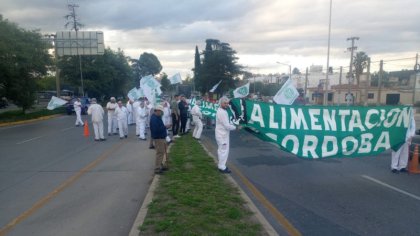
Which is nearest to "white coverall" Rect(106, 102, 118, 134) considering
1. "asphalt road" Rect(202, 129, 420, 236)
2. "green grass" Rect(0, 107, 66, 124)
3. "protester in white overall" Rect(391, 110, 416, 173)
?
"asphalt road" Rect(202, 129, 420, 236)

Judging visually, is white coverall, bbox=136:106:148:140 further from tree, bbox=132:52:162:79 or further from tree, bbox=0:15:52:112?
tree, bbox=132:52:162:79

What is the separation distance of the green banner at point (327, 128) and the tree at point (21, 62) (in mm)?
21871

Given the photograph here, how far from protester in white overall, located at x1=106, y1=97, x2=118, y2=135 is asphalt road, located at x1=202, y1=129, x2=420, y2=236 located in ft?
25.7

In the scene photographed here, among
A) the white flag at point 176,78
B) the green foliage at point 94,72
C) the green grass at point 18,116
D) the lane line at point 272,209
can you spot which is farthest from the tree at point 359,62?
the lane line at point 272,209

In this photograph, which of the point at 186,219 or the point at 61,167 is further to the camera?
the point at 61,167

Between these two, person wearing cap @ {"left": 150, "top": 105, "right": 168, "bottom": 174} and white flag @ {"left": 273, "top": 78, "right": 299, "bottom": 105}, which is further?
white flag @ {"left": 273, "top": 78, "right": 299, "bottom": 105}

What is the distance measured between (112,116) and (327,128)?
11554mm

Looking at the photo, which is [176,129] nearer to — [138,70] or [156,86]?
[156,86]

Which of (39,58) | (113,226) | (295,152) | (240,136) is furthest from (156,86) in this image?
(39,58)

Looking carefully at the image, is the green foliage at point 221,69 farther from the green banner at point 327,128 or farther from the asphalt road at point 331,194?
the green banner at point 327,128

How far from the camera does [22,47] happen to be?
27516mm

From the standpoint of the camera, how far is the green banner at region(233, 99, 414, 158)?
8.82 metres

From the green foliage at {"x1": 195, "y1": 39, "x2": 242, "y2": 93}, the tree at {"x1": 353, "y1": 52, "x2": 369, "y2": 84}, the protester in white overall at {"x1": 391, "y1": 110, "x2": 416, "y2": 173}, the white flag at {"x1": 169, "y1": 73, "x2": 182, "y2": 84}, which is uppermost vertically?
the tree at {"x1": 353, "y1": 52, "x2": 369, "y2": 84}

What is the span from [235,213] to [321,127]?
12.9 feet
